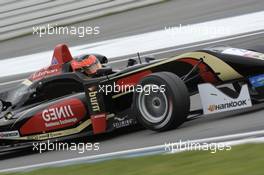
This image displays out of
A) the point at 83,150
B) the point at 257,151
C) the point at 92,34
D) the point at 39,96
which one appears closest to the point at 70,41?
the point at 92,34

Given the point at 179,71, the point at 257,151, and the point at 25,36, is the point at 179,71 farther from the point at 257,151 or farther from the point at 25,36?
the point at 25,36

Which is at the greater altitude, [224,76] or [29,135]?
[224,76]

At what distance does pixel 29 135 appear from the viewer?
8.13 meters

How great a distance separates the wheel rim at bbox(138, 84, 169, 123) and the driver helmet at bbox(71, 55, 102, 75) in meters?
1.08

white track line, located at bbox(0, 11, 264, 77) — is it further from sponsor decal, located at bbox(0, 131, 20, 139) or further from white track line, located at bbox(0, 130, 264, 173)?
white track line, located at bbox(0, 130, 264, 173)

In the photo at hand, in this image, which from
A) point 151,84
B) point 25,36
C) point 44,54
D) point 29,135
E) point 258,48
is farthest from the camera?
point 25,36

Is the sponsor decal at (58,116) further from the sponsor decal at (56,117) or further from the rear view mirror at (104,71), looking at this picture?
the rear view mirror at (104,71)

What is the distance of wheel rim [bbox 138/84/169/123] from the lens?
7094 mm

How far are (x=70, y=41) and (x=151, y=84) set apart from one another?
8538mm

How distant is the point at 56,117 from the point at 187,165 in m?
2.85

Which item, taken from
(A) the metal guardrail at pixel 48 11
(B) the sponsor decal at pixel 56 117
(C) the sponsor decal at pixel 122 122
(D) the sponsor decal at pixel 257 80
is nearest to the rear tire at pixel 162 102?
(C) the sponsor decal at pixel 122 122

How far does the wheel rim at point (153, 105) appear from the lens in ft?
23.3

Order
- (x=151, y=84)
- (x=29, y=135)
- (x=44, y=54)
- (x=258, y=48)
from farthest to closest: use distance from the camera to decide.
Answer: (x=44, y=54) < (x=29, y=135) < (x=258, y=48) < (x=151, y=84)

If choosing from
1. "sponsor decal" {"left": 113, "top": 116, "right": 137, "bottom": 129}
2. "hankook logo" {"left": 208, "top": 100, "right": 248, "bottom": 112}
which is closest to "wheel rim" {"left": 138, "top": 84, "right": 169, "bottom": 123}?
"sponsor decal" {"left": 113, "top": 116, "right": 137, "bottom": 129}
